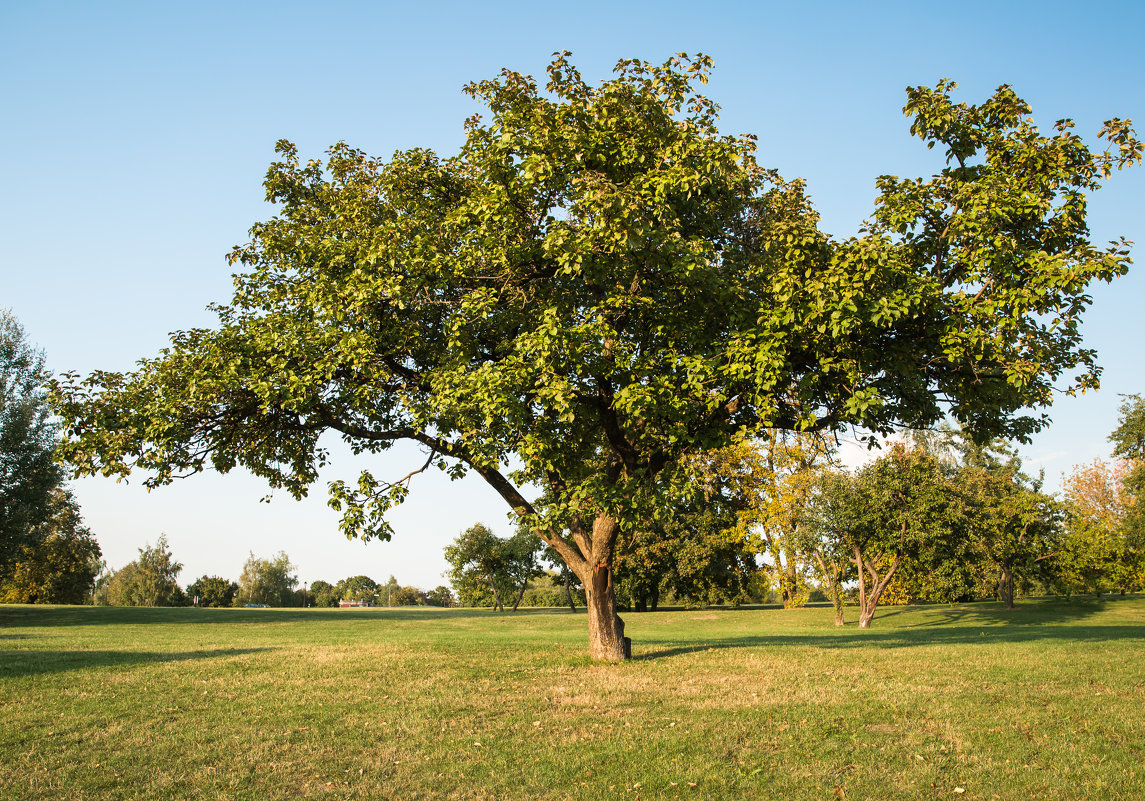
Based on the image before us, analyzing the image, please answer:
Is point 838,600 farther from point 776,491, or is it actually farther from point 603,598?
point 603,598

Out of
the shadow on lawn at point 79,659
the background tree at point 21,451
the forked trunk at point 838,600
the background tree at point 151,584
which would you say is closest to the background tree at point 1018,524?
the forked trunk at point 838,600

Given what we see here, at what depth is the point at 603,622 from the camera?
54.2 feet

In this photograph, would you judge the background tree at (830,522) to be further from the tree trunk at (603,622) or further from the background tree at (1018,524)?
the tree trunk at (603,622)

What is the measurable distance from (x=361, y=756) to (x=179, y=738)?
2498 mm

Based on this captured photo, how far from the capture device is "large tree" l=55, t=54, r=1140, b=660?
1271cm

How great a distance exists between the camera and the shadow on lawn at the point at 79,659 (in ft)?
45.6

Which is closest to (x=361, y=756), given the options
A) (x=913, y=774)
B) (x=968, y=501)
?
(x=913, y=774)

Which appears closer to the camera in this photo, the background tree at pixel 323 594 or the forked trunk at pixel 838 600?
the forked trunk at pixel 838 600

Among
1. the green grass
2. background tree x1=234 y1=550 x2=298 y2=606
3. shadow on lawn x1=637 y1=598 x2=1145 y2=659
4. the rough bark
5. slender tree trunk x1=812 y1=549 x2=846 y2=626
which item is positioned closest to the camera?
the green grass

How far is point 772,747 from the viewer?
8.56 metres

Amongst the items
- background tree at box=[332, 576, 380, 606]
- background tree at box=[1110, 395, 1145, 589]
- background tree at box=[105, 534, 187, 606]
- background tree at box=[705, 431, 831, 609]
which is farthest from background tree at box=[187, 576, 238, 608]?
background tree at box=[1110, 395, 1145, 589]

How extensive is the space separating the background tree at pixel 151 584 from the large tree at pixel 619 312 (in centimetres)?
7499

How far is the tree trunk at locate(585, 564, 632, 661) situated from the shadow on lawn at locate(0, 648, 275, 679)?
345 inches

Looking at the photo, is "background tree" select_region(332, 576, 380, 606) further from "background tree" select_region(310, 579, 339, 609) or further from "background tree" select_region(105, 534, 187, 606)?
"background tree" select_region(105, 534, 187, 606)
